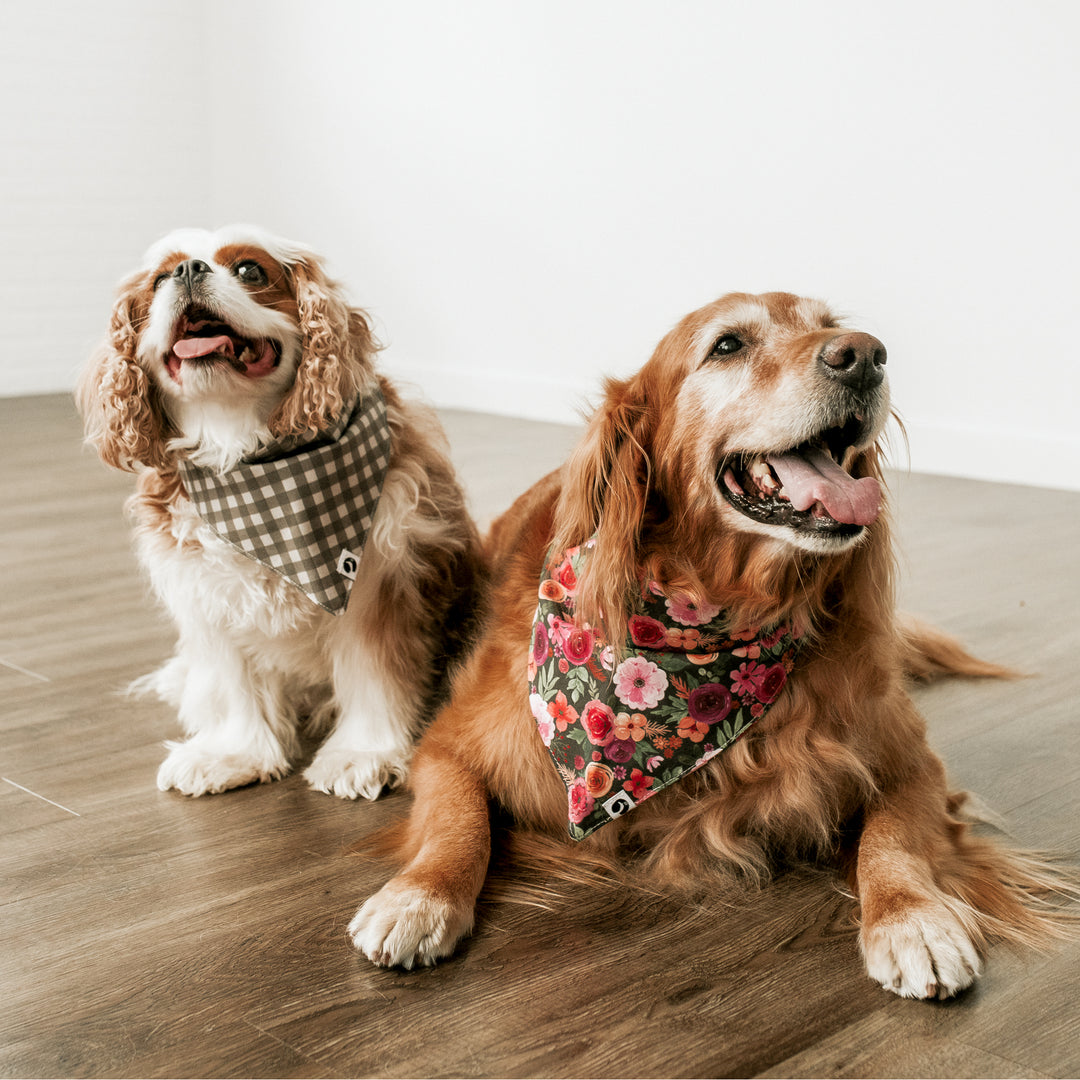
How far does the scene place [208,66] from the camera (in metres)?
9.27

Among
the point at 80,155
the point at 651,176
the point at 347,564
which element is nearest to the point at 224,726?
the point at 347,564

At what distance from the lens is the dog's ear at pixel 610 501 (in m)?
1.88

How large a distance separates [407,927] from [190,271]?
1189 mm

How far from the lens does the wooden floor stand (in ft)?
4.91

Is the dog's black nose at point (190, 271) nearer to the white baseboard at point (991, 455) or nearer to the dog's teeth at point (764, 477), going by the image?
the dog's teeth at point (764, 477)

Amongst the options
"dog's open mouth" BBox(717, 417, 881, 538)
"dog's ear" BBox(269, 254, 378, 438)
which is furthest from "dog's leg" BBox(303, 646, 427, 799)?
"dog's open mouth" BBox(717, 417, 881, 538)

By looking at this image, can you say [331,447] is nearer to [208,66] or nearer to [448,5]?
[448,5]

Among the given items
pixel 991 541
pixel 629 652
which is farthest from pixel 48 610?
pixel 991 541

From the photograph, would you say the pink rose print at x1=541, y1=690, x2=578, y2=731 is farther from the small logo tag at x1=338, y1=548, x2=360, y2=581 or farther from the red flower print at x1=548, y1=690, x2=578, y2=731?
the small logo tag at x1=338, y1=548, x2=360, y2=581

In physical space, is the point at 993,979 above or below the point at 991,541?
above

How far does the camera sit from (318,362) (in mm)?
2225

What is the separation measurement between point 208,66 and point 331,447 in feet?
26.4

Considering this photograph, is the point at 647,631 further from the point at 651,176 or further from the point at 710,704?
the point at 651,176

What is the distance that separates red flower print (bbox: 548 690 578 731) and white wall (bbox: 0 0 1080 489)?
1873 mm
